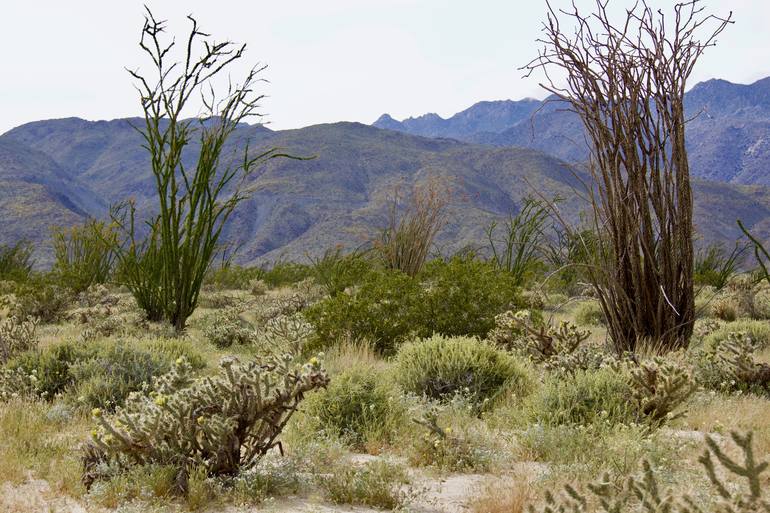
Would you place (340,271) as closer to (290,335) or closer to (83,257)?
(83,257)

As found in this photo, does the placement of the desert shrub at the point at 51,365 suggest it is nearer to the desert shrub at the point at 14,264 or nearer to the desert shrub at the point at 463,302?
the desert shrub at the point at 463,302

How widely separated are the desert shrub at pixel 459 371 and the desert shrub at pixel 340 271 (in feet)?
13.2

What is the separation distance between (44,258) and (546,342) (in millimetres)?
66981

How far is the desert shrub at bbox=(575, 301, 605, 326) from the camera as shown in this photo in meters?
11.4

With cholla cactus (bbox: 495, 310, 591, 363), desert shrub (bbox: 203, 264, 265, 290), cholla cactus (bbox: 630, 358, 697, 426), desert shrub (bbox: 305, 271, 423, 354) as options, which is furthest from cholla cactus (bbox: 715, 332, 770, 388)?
desert shrub (bbox: 203, 264, 265, 290)

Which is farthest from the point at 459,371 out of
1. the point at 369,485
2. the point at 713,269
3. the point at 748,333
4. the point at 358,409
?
the point at 713,269

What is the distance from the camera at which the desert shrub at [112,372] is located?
18.1 feet

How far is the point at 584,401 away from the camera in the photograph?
467cm

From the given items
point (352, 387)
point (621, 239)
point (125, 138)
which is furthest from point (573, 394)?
point (125, 138)

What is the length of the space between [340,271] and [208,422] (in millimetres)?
11048

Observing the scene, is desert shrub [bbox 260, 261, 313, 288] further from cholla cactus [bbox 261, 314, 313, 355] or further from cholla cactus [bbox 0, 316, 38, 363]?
cholla cactus [bbox 0, 316, 38, 363]

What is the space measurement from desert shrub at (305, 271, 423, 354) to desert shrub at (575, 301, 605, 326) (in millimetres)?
4298

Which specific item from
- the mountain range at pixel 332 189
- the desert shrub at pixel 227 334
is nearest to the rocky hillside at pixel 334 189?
the mountain range at pixel 332 189

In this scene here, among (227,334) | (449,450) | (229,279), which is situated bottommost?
(229,279)
